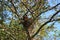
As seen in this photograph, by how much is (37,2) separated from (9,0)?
1.37m

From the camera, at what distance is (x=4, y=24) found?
12391 mm

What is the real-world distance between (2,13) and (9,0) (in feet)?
2.35

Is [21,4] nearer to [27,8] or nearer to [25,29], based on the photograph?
[27,8]

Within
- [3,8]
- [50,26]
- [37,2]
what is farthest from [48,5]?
[3,8]

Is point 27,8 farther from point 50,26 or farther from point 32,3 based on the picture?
point 50,26

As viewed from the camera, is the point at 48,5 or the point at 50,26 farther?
the point at 50,26

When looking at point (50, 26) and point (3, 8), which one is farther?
point (50, 26)

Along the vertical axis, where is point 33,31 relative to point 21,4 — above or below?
below

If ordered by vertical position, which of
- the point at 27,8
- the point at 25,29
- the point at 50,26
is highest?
the point at 27,8

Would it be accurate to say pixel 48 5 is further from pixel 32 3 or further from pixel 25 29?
pixel 25 29

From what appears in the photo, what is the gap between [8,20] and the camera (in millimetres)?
12383

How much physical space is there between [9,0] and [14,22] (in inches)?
53.1

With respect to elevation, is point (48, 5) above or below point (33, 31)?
above

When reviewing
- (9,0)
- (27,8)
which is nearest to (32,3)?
(27,8)
